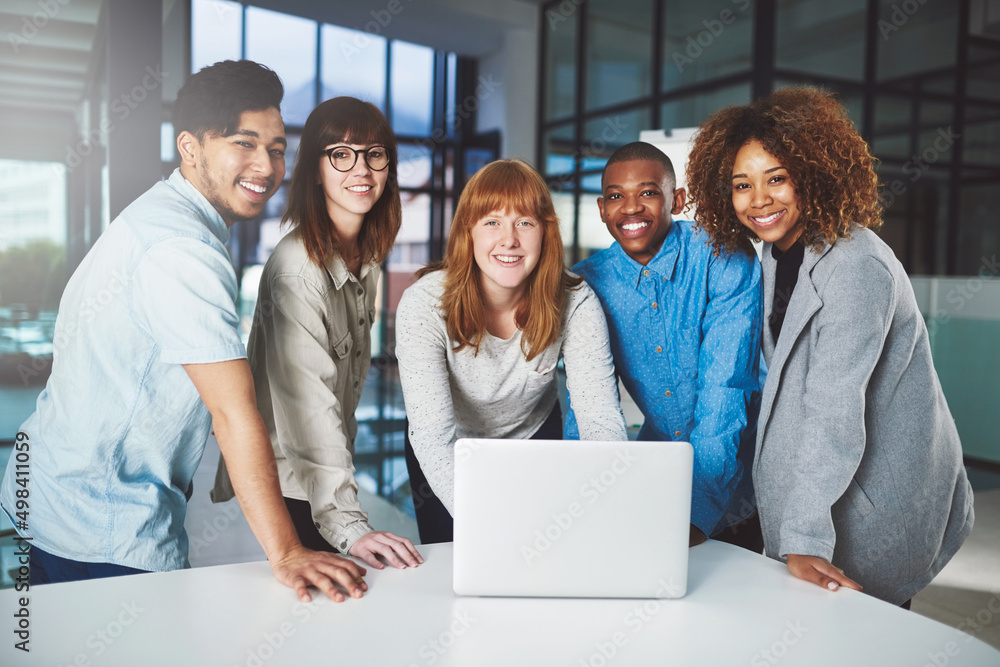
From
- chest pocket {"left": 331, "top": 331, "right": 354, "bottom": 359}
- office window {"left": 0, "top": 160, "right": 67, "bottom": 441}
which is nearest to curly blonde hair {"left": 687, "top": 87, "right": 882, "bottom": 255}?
chest pocket {"left": 331, "top": 331, "right": 354, "bottom": 359}

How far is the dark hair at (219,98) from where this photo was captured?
1.36 m

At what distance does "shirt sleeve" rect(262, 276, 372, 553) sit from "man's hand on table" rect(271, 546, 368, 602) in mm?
208

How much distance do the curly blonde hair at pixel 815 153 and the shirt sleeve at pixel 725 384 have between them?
0.21 m

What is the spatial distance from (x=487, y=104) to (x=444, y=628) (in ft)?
27.1

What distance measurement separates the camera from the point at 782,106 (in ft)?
5.20

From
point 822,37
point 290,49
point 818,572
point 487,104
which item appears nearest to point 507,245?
point 818,572

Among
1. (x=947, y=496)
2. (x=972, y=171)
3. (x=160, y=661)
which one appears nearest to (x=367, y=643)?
(x=160, y=661)

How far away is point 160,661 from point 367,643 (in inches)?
10.1

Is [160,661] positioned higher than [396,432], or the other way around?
[160,661]

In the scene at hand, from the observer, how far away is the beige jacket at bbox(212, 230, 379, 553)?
4.62 ft

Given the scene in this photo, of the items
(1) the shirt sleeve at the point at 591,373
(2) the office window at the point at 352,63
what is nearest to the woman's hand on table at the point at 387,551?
(1) the shirt sleeve at the point at 591,373

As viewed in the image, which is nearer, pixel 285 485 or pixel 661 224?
pixel 285 485

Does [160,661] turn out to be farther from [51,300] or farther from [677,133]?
[51,300]

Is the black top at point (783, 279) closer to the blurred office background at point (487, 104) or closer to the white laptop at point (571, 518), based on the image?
the white laptop at point (571, 518)
